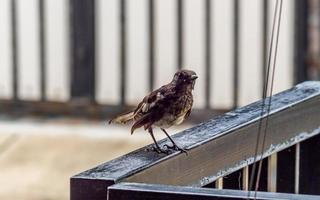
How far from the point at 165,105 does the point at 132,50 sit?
5254mm

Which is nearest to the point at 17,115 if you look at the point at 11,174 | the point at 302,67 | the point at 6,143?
the point at 6,143

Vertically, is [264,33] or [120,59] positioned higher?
[264,33]

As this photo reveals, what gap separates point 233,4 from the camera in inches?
307

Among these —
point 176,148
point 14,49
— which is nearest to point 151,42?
point 14,49

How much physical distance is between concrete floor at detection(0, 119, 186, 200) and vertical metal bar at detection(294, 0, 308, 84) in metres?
1.07

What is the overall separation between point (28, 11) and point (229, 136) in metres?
5.60

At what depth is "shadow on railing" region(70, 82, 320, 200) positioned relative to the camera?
219 centimetres

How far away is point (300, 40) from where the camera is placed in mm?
7828

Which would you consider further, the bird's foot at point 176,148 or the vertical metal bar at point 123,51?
the vertical metal bar at point 123,51

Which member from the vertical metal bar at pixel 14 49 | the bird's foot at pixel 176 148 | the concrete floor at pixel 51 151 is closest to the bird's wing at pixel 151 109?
the bird's foot at pixel 176 148

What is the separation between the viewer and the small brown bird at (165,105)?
9.27ft

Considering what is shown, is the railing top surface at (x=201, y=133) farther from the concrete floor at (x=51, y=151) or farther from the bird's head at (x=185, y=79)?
the concrete floor at (x=51, y=151)

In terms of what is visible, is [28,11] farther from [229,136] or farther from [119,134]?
[229,136]

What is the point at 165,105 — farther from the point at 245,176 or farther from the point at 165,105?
the point at 245,176
